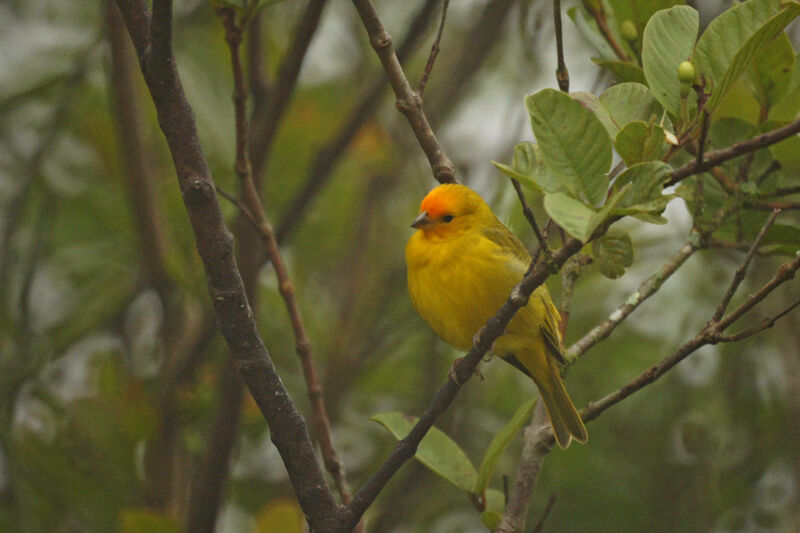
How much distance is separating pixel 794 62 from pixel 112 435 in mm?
2560

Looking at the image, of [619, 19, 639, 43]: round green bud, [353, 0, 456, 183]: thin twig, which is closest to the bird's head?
[619, 19, 639, 43]: round green bud

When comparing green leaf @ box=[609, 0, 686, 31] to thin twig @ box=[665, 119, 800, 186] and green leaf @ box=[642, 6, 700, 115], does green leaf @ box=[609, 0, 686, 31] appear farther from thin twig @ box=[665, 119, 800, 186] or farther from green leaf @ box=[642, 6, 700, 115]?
thin twig @ box=[665, 119, 800, 186]

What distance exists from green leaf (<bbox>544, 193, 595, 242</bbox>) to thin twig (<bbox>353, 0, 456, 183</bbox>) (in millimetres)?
677

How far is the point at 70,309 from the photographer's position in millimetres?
3705

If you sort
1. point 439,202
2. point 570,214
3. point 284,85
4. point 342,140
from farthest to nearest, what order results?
1. point 342,140
2. point 439,202
3. point 284,85
4. point 570,214

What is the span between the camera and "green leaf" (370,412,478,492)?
2129 mm

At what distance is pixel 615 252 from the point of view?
1793 mm

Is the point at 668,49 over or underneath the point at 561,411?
over

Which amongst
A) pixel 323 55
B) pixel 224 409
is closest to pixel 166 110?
pixel 224 409

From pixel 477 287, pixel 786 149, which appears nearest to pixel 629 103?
pixel 786 149

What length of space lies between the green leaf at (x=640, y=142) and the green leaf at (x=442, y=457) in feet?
3.05

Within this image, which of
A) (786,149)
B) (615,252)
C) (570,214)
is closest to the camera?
(570,214)

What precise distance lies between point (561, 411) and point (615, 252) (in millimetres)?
989

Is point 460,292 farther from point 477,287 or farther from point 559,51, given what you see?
point 559,51
